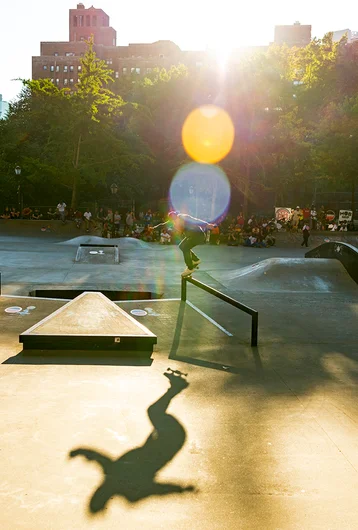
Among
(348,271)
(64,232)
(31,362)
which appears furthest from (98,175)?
(31,362)

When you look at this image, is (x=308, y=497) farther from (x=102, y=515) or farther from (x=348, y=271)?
(x=348, y=271)

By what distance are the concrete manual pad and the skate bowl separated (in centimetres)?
866

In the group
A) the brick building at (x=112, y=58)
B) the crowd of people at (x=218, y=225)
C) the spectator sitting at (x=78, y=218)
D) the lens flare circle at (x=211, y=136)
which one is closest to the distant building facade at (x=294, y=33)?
the brick building at (x=112, y=58)

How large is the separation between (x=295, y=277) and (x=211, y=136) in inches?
934

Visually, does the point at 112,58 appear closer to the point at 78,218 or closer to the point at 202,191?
the point at 202,191

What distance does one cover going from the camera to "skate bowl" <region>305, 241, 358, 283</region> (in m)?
15.3

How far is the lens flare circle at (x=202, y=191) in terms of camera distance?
41072 mm

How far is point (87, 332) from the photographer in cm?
800

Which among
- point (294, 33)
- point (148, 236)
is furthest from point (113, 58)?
point (148, 236)

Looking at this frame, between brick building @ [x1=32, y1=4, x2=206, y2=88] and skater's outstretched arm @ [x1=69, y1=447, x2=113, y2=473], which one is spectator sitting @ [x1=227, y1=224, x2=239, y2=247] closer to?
skater's outstretched arm @ [x1=69, y1=447, x2=113, y2=473]

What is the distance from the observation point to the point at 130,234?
32.0 m

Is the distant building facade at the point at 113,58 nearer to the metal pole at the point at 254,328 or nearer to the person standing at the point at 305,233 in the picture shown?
the person standing at the point at 305,233

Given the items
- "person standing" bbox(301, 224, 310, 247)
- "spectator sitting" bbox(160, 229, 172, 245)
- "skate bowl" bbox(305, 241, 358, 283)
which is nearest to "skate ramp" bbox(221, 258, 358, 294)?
"skate bowl" bbox(305, 241, 358, 283)

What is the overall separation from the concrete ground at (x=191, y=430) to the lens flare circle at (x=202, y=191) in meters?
30.4
